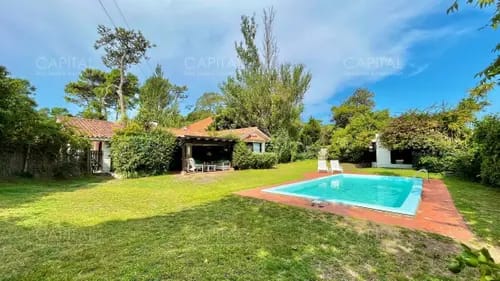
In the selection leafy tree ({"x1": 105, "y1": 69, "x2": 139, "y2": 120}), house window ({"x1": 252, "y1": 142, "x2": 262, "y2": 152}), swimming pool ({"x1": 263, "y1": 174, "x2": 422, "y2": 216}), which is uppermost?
leafy tree ({"x1": 105, "y1": 69, "x2": 139, "y2": 120})

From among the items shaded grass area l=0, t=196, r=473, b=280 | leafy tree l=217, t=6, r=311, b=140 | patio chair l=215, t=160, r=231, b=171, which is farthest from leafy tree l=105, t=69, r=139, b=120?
shaded grass area l=0, t=196, r=473, b=280

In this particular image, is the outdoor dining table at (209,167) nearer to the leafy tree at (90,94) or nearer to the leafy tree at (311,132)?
the leafy tree at (311,132)

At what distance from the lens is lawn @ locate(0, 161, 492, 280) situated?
358cm

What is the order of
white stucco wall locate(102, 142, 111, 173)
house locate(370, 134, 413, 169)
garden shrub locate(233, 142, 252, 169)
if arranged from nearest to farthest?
1. white stucco wall locate(102, 142, 111, 173)
2. garden shrub locate(233, 142, 252, 169)
3. house locate(370, 134, 413, 169)

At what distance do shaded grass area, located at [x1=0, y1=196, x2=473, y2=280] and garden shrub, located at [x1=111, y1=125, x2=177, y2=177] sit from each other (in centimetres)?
888

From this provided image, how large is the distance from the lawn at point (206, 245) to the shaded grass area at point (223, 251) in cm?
2

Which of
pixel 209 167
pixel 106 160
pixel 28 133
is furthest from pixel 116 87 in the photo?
pixel 28 133

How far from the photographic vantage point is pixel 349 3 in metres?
12.6

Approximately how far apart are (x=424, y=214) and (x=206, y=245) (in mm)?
5798

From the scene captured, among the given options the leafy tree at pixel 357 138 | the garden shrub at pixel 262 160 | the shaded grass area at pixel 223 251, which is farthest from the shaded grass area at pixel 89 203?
the leafy tree at pixel 357 138

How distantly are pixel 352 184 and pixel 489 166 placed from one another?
5588mm

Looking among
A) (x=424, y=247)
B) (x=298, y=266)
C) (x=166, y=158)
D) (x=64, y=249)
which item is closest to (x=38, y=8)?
(x=166, y=158)

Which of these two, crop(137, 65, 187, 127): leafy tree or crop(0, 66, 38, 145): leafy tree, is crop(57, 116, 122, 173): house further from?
crop(137, 65, 187, 127): leafy tree

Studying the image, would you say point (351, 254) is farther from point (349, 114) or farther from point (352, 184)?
point (349, 114)
